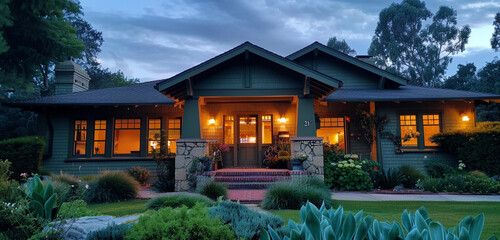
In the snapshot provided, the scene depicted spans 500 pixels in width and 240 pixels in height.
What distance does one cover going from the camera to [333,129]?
1310cm

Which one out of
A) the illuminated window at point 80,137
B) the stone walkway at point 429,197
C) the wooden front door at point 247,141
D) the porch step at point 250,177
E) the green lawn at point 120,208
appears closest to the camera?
the green lawn at point 120,208

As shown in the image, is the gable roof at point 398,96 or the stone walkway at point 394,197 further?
the gable roof at point 398,96

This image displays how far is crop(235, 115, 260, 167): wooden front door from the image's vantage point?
1207cm

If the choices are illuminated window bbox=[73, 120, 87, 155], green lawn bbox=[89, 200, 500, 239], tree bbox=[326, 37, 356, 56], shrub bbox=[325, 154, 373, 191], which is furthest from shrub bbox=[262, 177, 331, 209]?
tree bbox=[326, 37, 356, 56]

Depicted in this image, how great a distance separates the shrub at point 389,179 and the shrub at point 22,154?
1135cm

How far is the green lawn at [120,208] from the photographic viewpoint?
653cm

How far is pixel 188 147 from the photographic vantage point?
9.66m

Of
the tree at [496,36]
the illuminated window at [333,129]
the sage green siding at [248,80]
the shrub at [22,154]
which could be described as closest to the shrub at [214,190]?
the sage green siding at [248,80]

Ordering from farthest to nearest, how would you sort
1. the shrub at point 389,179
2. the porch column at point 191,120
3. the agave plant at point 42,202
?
the shrub at point 389,179 → the porch column at point 191,120 → the agave plant at point 42,202

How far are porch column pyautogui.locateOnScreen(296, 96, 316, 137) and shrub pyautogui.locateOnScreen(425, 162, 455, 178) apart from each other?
199 inches

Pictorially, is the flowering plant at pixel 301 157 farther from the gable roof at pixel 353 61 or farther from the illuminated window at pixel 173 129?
the illuminated window at pixel 173 129

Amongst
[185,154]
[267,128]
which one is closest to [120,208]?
[185,154]

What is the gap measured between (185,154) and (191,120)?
3.70 ft

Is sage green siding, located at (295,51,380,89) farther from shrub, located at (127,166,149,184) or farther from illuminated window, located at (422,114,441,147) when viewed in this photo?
shrub, located at (127,166,149,184)
